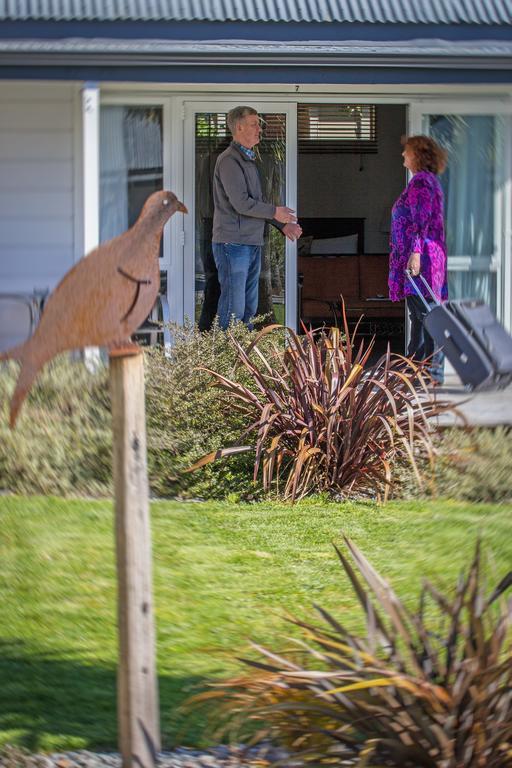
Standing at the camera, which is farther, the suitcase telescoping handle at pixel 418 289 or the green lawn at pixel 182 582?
the suitcase telescoping handle at pixel 418 289

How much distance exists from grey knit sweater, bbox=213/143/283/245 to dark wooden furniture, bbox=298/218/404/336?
5010 millimetres

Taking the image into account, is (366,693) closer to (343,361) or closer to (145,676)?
(145,676)

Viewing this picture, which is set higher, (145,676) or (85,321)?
(85,321)

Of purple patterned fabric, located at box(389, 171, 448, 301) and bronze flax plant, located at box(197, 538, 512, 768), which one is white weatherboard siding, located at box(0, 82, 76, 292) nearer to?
purple patterned fabric, located at box(389, 171, 448, 301)

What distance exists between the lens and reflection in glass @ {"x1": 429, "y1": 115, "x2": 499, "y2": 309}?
31.7 ft

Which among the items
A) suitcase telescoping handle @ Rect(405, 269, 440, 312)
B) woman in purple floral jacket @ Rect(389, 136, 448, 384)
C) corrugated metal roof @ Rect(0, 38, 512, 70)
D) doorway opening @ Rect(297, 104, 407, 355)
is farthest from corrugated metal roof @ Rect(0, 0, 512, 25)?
doorway opening @ Rect(297, 104, 407, 355)

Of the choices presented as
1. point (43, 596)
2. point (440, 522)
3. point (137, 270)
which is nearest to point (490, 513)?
point (440, 522)

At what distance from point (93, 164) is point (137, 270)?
19.5 ft

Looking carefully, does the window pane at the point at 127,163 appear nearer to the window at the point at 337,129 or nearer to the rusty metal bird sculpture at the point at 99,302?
the rusty metal bird sculpture at the point at 99,302

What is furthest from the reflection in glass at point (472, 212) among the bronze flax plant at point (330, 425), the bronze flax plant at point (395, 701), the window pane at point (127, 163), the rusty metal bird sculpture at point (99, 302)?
the rusty metal bird sculpture at point (99, 302)

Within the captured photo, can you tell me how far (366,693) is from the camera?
304 centimetres

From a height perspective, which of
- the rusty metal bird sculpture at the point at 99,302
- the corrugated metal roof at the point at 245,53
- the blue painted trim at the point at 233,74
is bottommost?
the rusty metal bird sculpture at the point at 99,302

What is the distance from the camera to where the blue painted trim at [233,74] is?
874 centimetres

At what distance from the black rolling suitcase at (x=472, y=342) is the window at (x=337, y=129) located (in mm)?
9337
